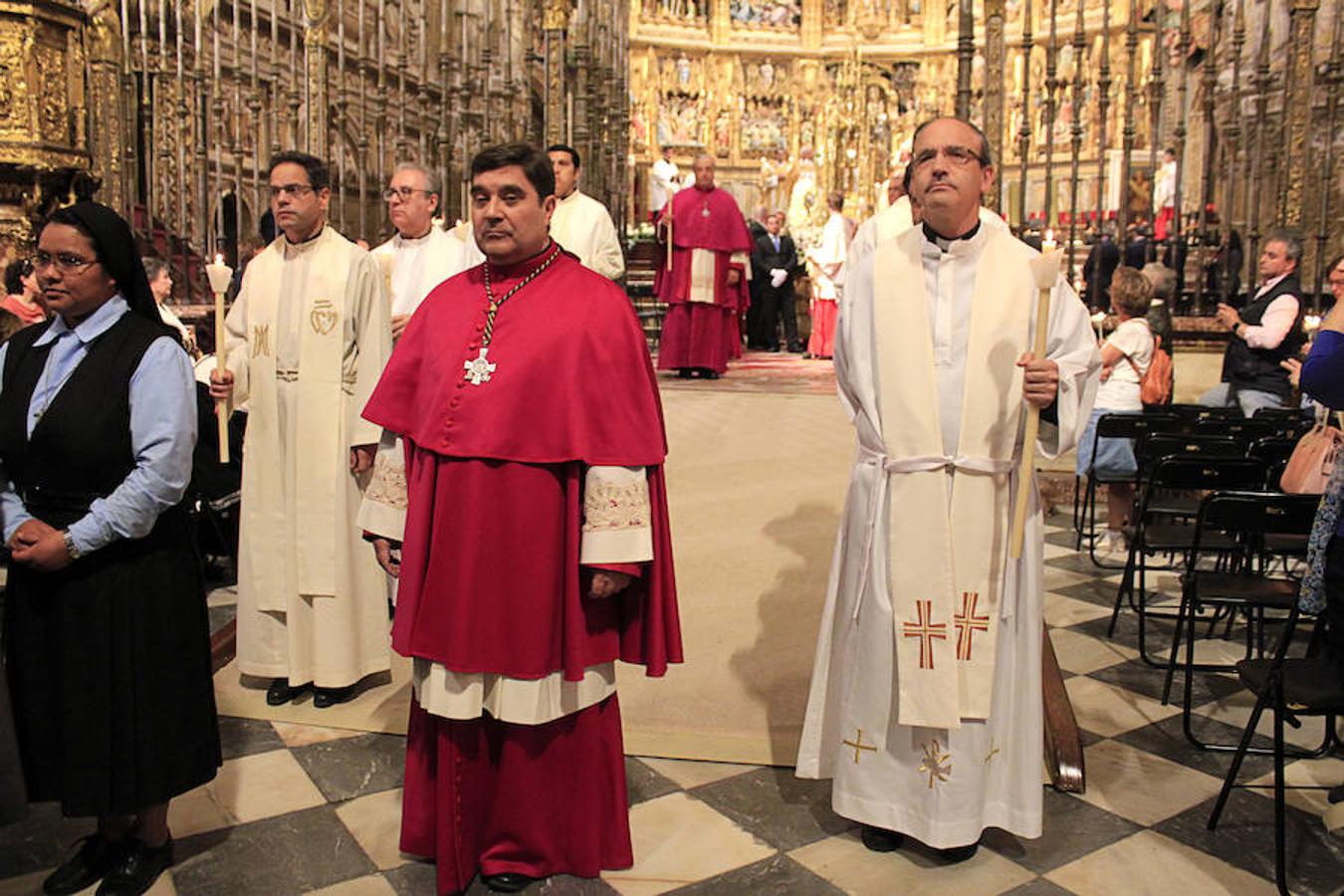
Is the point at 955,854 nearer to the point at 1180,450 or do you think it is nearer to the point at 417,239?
the point at 1180,450

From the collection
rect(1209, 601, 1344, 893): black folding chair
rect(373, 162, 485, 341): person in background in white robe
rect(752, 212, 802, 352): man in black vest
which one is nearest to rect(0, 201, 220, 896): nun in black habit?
rect(373, 162, 485, 341): person in background in white robe

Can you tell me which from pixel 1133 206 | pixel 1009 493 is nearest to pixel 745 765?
pixel 1009 493

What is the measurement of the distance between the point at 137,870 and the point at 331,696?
1.40 m

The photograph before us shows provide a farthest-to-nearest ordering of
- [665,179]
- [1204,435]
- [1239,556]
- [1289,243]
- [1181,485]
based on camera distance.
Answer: [665,179] → [1289,243] → [1204,435] → [1239,556] → [1181,485]

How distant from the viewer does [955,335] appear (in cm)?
322

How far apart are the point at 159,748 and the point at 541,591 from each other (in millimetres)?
1008

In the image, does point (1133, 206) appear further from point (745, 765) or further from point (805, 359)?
point (745, 765)

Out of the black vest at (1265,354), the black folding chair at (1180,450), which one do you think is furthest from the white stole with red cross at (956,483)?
the black vest at (1265,354)

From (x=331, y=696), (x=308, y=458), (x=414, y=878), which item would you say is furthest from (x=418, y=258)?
(x=414, y=878)

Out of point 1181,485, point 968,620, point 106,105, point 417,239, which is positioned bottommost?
point 968,620

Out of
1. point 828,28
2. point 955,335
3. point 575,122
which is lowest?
point 955,335

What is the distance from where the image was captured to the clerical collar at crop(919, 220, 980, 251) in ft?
10.6

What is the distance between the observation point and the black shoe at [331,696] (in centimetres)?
443

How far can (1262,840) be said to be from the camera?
3.41 metres
